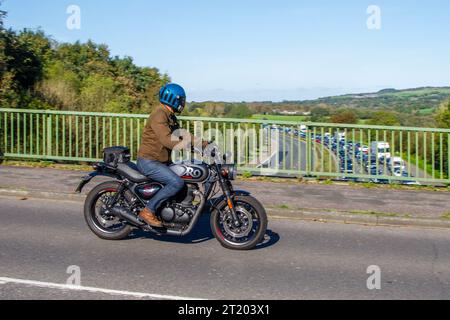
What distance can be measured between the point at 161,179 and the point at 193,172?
0.41m

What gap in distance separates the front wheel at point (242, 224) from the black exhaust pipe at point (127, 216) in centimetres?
93

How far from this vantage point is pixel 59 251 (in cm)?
717

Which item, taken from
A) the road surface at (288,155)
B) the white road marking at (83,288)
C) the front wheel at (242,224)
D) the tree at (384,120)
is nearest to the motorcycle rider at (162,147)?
the front wheel at (242,224)

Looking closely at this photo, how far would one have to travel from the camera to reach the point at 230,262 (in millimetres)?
6906

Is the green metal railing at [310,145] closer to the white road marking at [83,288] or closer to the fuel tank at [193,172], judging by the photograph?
the fuel tank at [193,172]

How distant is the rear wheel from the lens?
7723mm

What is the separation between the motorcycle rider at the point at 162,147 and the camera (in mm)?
7246

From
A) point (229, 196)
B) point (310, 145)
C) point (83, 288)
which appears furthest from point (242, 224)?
point (310, 145)

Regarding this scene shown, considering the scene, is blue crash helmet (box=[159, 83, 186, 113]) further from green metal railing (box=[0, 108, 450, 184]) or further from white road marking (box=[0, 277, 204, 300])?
green metal railing (box=[0, 108, 450, 184])

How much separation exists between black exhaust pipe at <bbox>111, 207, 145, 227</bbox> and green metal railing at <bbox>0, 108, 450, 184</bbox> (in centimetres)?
561

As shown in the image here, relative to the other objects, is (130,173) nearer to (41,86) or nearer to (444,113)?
(444,113)

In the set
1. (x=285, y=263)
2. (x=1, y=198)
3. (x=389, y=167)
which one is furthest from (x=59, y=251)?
(x=389, y=167)
